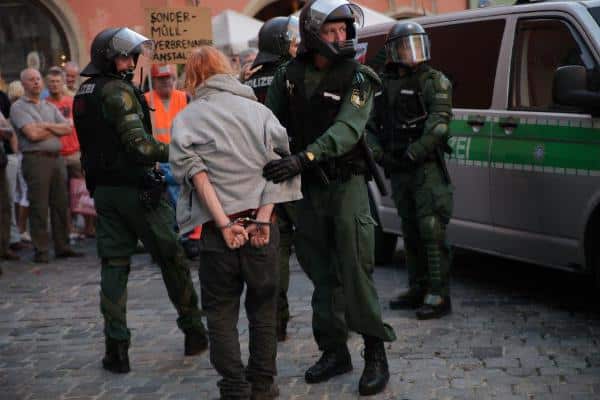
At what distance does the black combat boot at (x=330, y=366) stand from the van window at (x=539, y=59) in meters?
2.25

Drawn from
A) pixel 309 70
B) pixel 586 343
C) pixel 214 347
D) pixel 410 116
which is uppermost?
pixel 309 70

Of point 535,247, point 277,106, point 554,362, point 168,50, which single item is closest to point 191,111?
point 277,106

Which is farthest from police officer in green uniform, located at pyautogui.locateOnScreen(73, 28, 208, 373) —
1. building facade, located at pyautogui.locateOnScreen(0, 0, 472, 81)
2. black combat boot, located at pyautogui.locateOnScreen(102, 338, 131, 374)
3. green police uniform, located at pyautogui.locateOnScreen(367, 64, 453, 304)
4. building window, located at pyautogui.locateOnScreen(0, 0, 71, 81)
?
building window, located at pyautogui.locateOnScreen(0, 0, 71, 81)

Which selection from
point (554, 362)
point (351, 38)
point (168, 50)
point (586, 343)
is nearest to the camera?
point (351, 38)

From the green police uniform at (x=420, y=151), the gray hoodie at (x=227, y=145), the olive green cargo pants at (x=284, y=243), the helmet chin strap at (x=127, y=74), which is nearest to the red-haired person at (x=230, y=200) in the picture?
the gray hoodie at (x=227, y=145)

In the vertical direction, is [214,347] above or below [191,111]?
below

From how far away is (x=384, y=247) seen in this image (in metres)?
9.55

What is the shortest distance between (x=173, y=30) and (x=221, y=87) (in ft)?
17.5

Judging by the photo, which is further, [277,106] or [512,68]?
[512,68]

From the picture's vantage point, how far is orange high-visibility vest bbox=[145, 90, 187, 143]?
10258mm

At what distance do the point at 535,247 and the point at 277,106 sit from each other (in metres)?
2.44

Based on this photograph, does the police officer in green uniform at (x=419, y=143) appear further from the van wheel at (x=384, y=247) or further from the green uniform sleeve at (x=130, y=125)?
the van wheel at (x=384, y=247)

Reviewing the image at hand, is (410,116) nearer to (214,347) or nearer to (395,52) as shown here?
(395,52)

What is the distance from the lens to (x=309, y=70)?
553 centimetres
